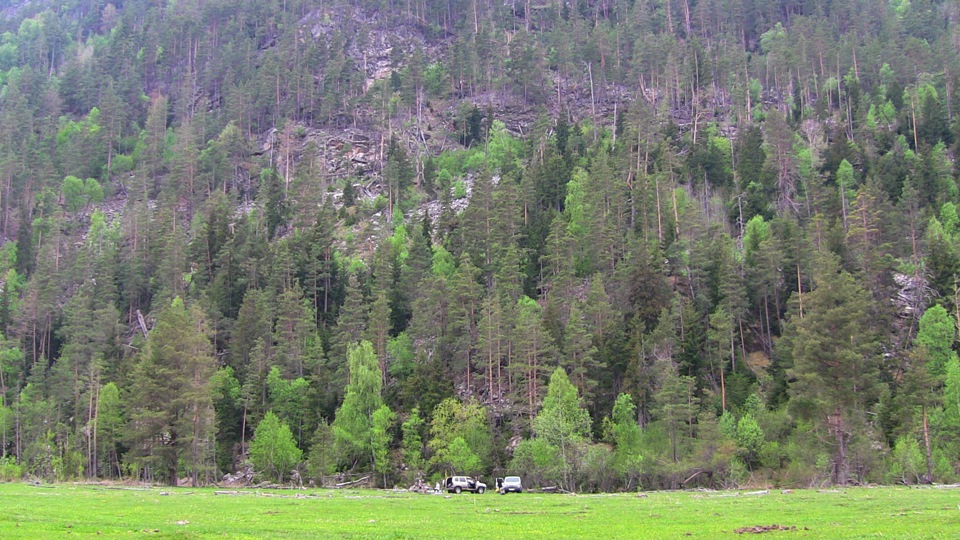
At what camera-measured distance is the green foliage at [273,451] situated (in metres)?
79.8

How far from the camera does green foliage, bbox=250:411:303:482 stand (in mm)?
79812

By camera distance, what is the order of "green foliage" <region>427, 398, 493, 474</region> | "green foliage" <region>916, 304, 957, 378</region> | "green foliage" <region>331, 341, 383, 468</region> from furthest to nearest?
1. "green foliage" <region>331, 341, 383, 468</region>
2. "green foliage" <region>916, 304, 957, 378</region>
3. "green foliage" <region>427, 398, 493, 474</region>

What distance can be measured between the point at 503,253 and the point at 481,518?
69810mm

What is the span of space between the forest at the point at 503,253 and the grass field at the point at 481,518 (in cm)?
2962

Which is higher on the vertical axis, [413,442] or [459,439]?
[459,439]

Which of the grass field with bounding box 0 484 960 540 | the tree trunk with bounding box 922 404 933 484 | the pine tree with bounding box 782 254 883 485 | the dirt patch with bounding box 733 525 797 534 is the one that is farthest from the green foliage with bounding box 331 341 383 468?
the dirt patch with bounding box 733 525 797 534

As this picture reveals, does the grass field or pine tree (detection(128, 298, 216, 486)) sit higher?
pine tree (detection(128, 298, 216, 486))

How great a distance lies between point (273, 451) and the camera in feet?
263

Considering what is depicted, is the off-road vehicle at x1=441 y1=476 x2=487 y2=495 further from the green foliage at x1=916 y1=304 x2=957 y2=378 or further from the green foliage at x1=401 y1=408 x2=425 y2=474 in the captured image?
the green foliage at x1=916 y1=304 x2=957 y2=378

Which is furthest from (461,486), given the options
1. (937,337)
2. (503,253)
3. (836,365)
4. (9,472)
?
(9,472)

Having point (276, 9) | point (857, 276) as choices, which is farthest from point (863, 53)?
point (276, 9)

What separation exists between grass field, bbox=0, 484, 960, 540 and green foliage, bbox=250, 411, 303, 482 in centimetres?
3739

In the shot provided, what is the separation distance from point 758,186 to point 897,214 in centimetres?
2169

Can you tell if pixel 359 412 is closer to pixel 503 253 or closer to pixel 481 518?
pixel 503 253
